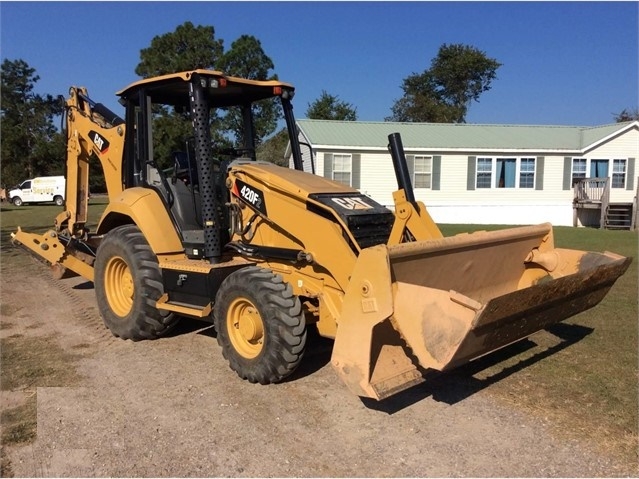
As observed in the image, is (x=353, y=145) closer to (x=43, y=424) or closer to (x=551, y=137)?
(x=551, y=137)

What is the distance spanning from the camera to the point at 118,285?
22.1ft

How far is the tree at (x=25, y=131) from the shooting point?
56.5 m

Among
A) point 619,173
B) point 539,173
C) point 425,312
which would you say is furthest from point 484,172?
point 425,312

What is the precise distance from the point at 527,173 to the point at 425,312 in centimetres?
2265

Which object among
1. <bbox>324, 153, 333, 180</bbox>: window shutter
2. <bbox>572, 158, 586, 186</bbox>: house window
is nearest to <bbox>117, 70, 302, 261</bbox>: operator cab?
<bbox>324, 153, 333, 180</bbox>: window shutter

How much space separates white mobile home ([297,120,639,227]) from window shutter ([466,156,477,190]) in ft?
0.14

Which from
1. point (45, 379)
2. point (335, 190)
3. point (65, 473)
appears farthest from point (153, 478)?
point (335, 190)

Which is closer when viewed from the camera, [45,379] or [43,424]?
[43,424]

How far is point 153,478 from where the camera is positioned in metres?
3.46

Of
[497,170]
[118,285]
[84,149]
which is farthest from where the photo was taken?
[497,170]

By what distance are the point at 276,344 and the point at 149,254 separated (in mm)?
2186

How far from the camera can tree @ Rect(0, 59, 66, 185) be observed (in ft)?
185

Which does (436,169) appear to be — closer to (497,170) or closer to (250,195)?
(497,170)

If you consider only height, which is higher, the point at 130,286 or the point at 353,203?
the point at 353,203
